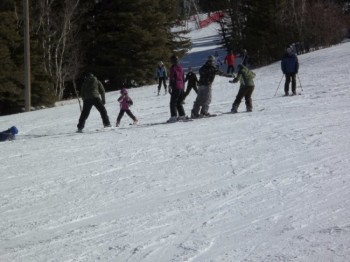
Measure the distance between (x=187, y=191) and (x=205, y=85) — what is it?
7.39 meters

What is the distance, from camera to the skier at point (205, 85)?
14.9m

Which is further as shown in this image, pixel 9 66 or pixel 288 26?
pixel 288 26

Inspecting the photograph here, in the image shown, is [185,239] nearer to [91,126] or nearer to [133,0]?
[91,126]

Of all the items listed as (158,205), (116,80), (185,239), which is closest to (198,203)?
(158,205)

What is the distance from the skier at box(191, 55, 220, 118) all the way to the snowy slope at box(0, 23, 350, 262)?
1.89 ft

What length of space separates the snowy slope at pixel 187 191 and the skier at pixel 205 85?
576 millimetres

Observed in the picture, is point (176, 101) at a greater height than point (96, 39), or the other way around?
point (96, 39)

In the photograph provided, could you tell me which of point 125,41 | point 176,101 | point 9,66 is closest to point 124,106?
point 176,101

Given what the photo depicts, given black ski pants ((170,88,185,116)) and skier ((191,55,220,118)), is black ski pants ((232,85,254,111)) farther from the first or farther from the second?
black ski pants ((170,88,185,116))

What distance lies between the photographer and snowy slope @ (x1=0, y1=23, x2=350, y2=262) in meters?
5.69

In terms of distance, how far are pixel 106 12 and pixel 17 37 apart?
711 centimetres

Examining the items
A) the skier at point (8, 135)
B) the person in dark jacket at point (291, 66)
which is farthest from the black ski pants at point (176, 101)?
the person in dark jacket at point (291, 66)

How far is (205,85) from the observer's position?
14.9m

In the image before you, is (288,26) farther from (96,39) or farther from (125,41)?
(96,39)
